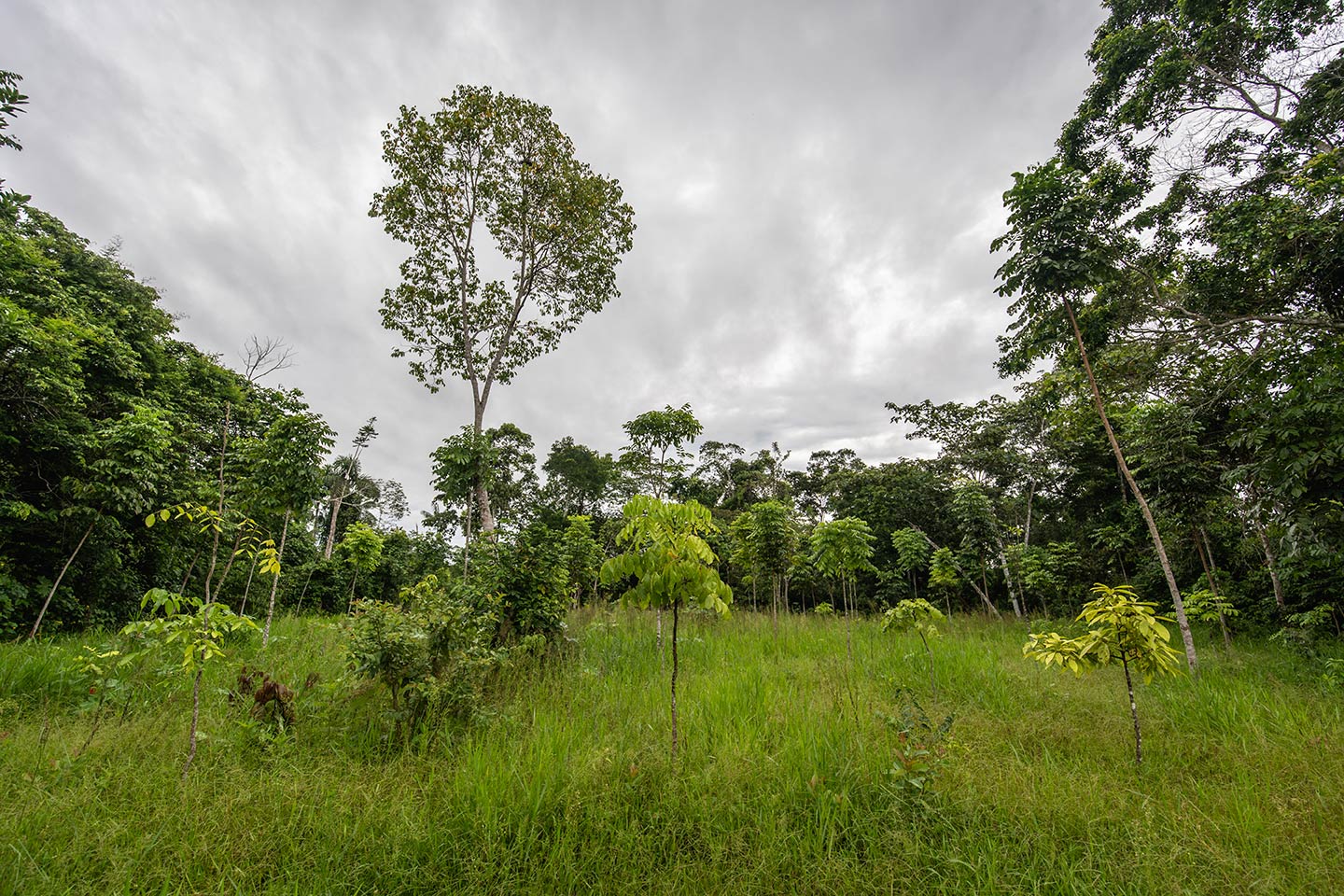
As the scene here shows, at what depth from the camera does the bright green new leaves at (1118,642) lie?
11.5 ft

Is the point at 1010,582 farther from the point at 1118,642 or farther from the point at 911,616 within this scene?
the point at 1118,642

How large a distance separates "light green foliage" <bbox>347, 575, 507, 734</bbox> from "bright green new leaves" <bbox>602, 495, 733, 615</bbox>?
1.92 metres

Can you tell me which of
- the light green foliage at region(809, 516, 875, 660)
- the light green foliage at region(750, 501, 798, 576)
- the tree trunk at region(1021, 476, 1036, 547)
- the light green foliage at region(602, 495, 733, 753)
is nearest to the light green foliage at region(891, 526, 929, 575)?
the tree trunk at region(1021, 476, 1036, 547)

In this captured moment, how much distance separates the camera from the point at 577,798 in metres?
2.90

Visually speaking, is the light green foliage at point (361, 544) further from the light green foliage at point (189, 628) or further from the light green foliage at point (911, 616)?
the light green foliage at point (911, 616)

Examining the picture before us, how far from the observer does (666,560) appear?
3543mm

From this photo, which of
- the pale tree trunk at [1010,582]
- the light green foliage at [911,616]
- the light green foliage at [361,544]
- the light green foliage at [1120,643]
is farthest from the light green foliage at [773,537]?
the light green foliage at [361,544]

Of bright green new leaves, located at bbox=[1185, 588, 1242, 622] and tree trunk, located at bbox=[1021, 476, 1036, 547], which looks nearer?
bright green new leaves, located at bbox=[1185, 588, 1242, 622]

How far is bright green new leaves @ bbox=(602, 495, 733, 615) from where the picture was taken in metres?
3.51

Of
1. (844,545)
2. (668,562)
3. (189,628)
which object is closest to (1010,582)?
(844,545)

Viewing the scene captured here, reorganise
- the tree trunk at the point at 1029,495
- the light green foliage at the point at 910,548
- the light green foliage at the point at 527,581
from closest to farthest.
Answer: the light green foliage at the point at 527,581
the light green foliage at the point at 910,548
the tree trunk at the point at 1029,495

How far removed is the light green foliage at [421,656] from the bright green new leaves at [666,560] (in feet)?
6.29

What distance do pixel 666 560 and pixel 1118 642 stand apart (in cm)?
397

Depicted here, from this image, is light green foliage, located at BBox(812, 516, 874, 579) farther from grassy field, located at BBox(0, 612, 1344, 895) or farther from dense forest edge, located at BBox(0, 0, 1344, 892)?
grassy field, located at BBox(0, 612, 1344, 895)
